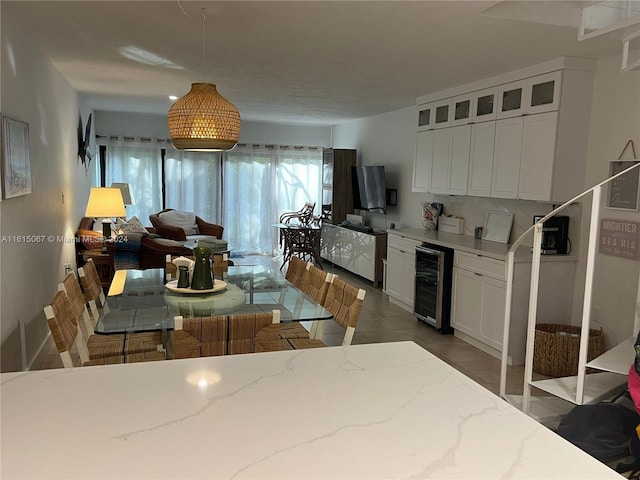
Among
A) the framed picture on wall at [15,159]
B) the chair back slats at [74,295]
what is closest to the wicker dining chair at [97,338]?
the chair back slats at [74,295]

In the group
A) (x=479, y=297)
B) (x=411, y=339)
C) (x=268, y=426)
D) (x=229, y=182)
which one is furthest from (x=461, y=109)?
(x=229, y=182)

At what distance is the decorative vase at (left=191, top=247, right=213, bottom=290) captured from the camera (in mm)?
3025

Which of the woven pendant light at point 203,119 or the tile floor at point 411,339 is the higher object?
the woven pendant light at point 203,119

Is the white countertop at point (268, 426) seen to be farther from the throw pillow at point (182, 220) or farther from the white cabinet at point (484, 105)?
the throw pillow at point (182, 220)

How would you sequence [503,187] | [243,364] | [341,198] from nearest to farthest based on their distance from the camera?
[243,364] → [503,187] → [341,198]

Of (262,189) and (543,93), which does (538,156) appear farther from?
(262,189)

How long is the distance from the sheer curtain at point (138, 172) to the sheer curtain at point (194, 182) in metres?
0.19

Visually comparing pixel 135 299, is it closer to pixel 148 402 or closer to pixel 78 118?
pixel 148 402

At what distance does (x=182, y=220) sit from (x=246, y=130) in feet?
7.28

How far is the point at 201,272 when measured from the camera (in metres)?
3.04

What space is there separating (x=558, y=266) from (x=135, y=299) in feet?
10.7

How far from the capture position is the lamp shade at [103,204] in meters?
5.35

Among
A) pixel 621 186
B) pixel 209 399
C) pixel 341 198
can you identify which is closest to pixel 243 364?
pixel 209 399

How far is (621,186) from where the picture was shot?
371 centimetres
